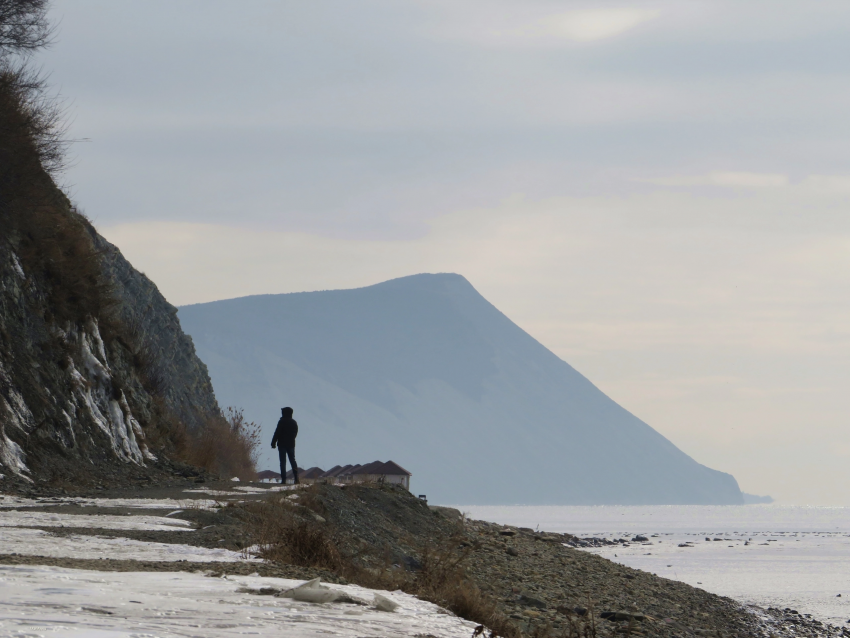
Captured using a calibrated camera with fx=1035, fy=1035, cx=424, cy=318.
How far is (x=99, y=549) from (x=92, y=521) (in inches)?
110

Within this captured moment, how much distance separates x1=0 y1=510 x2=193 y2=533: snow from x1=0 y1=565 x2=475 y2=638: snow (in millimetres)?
4033

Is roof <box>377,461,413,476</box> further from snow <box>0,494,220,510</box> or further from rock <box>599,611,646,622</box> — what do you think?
snow <box>0,494,220,510</box>

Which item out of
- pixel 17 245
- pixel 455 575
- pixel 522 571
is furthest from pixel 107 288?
pixel 455 575

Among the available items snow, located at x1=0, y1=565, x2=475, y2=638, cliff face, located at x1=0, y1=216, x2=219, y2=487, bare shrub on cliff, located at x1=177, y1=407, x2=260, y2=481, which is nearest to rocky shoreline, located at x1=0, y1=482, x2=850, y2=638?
snow, located at x1=0, y1=565, x2=475, y2=638

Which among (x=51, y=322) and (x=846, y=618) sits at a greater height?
(x=51, y=322)

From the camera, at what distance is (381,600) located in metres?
7.96

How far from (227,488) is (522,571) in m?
6.34

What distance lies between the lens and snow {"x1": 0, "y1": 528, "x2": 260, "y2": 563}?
9.25 m

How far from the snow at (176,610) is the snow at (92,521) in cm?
403

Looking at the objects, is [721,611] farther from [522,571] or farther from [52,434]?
[52,434]

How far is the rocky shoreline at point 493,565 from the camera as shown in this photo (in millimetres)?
11156

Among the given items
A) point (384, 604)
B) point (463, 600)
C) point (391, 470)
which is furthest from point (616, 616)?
point (391, 470)

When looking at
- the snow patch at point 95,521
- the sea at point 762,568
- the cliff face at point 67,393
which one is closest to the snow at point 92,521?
the snow patch at point 95,521

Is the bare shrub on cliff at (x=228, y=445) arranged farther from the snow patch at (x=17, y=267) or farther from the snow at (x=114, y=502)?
the snow at (x=114, y=502)
